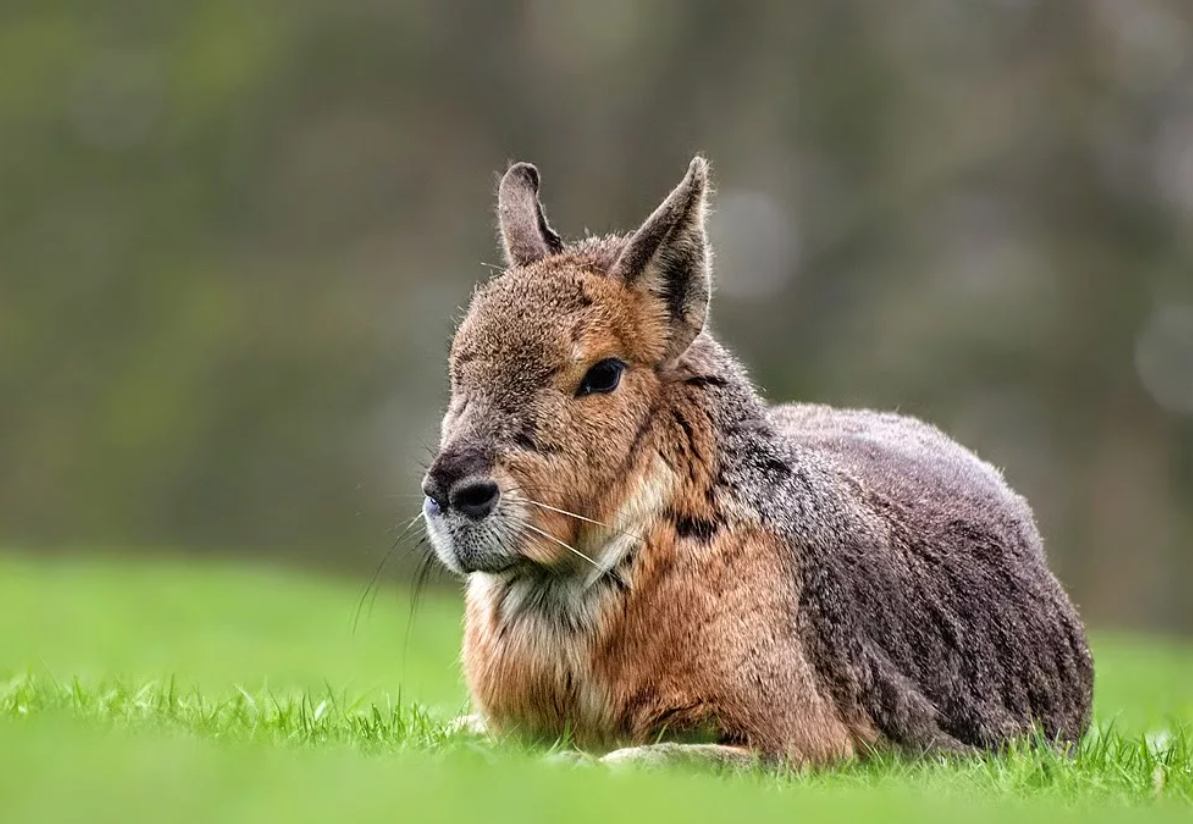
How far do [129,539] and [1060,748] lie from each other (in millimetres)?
25243

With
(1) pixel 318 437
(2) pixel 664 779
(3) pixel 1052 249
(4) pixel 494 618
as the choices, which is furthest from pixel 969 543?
(1) pixel 318 437

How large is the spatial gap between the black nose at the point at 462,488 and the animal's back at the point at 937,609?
1165 millimetres

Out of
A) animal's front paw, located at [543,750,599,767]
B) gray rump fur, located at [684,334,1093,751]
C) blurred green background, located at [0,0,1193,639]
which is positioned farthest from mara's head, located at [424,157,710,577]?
blurred green background, located at [0,0,1193,639]

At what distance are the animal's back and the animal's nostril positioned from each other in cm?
117

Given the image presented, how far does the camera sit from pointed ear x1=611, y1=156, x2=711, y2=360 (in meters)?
6.70

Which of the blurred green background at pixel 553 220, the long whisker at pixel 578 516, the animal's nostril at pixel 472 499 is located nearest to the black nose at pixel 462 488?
the animal's nostril at pixel 472 499

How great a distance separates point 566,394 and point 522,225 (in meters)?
1.05

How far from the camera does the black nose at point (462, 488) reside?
6.18 m

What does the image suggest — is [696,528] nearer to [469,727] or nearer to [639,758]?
[639,758]

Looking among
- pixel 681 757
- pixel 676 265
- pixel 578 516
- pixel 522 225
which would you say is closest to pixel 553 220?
pixel 522 225

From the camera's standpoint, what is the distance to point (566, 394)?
255 inches

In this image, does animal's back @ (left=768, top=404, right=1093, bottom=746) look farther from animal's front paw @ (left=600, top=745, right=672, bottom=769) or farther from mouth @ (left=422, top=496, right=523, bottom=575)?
mouth @ (left=422, top=496, right=523, bottom=575)

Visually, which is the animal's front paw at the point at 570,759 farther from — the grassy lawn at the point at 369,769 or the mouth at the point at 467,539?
the mouth at the point at 467,539

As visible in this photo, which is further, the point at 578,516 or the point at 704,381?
the point at 704,381
